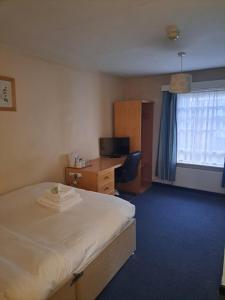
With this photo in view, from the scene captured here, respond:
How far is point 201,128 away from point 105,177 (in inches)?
80.2

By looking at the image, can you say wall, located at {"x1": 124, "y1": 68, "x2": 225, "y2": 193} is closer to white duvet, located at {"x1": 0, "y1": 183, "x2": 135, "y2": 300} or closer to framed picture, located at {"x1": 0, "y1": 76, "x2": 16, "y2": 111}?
white duvet, located at {"x1": 0, "y1": 183, "x2": 135, "y2": 300}

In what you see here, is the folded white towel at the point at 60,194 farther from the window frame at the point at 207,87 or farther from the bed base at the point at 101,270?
the window frame at the point at 207,87

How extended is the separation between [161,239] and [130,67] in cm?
259

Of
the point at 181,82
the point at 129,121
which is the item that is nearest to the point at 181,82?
the point at 181,82

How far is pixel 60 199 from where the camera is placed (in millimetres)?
2027

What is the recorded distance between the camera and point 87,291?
157 centimetres

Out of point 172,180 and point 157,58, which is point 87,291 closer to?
point 157,58

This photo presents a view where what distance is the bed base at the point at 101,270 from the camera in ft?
4.70

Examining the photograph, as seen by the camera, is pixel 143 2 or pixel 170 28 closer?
pixel 143 2

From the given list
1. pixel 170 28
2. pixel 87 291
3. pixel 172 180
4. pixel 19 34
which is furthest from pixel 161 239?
pixel 19 34

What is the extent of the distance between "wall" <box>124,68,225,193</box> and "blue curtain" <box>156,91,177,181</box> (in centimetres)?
14

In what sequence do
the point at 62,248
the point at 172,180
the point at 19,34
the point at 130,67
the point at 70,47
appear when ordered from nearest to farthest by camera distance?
the point at 62,248
the point at 19,34
the point at 70,47
the point at 130,67
the point at 172,180

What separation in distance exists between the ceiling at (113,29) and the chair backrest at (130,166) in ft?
4.70

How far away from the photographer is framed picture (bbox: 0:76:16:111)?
7.99 ft
